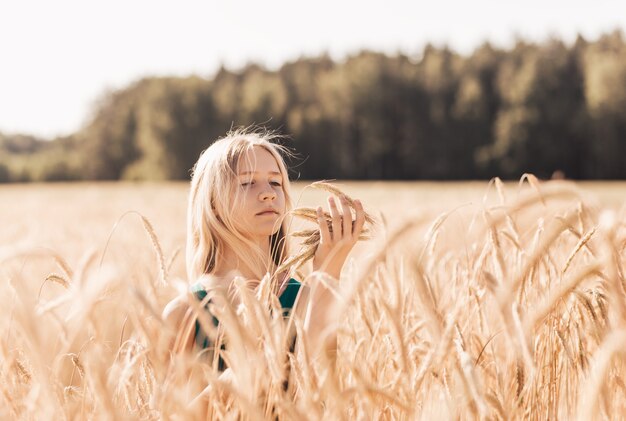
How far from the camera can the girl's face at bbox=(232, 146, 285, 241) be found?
68.2 inches

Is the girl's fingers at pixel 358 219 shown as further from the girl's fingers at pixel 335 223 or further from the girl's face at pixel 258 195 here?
the girl's face at pixel 258 195

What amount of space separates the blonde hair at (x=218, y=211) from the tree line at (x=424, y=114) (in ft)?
127

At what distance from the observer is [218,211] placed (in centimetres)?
181

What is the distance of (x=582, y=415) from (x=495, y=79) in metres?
45.9

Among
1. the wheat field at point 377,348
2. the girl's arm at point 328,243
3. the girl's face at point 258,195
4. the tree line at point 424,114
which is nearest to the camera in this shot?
the wheat field at point 377,348

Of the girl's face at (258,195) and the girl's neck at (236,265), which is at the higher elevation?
the girl's face at (258,195)

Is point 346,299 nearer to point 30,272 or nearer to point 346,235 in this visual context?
point 346,235

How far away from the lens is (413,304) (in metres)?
1.81

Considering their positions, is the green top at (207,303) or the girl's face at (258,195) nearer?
the green top at (207,303)

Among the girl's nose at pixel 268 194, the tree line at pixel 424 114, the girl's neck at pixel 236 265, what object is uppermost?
the tree line at pixel 424 114

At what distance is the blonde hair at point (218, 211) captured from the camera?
5.81 feet

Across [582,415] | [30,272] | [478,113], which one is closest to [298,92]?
[478,113]

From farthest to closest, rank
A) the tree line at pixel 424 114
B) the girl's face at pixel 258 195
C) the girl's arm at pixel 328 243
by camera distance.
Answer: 1. the tree line at pixel 424 114
2. the girl's face at pixel 258 195
3. the girl's arm at pixel 328 243

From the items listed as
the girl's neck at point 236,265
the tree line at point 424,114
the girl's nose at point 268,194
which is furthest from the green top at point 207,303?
the tree line at point 424,114
